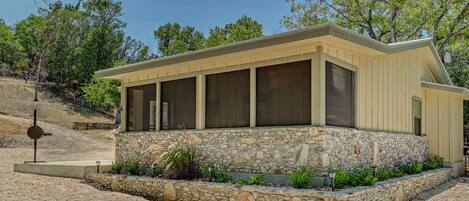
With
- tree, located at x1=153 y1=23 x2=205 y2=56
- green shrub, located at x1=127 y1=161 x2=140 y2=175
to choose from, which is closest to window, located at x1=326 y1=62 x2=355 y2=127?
green shrub, located at x1=127 y1=161 x2=140 y2=175

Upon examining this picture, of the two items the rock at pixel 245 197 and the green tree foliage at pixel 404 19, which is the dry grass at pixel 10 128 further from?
the rock at pixel 245 197

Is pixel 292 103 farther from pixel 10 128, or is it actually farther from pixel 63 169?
pixel 10 128

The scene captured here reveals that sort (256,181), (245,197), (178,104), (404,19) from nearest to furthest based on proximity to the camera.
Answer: (245,197) < (256,181) < (178,104) < (404,19)

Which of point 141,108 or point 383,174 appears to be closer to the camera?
point 383,174

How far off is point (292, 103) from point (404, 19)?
16765 millimetres

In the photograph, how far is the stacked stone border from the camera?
6410mm

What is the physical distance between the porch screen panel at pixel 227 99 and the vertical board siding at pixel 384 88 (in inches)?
80.3

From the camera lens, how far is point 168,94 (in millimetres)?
10109

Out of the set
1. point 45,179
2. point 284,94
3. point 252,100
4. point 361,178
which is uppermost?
point 284,94

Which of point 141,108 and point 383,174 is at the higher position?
point 141,108

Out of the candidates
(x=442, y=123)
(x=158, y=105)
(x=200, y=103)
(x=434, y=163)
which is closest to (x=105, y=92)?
(x=158, y=105)

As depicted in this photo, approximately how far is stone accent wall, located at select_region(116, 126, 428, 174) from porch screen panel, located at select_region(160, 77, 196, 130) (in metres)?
0.26

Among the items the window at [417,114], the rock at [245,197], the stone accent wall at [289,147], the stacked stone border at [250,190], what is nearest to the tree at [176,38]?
the window at [417,114]

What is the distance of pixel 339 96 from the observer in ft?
24.8
